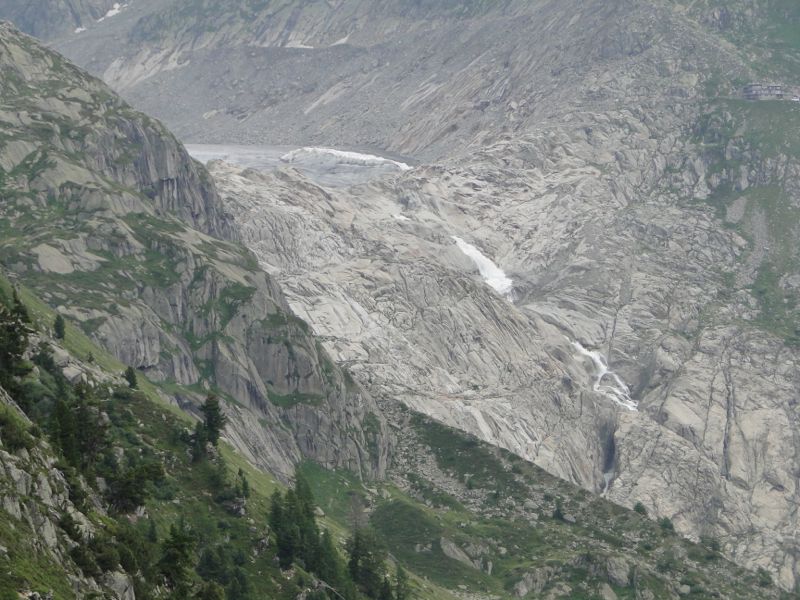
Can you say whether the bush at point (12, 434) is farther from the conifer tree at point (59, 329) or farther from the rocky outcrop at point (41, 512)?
the conifer tree at point (59, 329)

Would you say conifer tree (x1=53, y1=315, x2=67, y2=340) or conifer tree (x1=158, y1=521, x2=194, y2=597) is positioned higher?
conifer tree (x1=158, y1=521, x2=194, y2=597)

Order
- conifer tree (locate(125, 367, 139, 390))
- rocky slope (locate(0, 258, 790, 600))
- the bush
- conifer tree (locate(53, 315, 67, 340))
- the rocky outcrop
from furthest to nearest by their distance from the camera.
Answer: conifer tree (locate(125, 367, 139, 390))
conifer tree (locate(53, 315, 67, 340))
the bush
rocky slope (locate(0, 258, 790, 600))
the rocky outcrop

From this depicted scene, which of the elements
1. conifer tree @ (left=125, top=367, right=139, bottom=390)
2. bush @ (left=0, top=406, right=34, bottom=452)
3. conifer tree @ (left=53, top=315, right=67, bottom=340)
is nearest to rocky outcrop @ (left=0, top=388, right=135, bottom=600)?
bush @ (left=0, top=406, right=34, bottom=452)

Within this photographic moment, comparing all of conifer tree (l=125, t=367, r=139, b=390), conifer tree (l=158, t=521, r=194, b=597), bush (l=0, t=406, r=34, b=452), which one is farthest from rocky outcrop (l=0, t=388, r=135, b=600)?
conifer tree (l=125, t=367, r=139, b=390)

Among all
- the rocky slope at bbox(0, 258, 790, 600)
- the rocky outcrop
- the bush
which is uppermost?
the bush

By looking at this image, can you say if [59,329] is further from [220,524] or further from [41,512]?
[41,512]

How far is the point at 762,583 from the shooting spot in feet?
608

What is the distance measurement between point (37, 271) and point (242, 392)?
3180 centimetres

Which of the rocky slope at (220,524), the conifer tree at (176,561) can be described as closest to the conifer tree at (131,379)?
the rocky slope at (220,524)

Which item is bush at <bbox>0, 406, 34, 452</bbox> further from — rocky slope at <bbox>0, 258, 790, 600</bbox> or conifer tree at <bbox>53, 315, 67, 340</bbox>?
conifer tree at <bbox>53, 315, 67, 340</bbox>

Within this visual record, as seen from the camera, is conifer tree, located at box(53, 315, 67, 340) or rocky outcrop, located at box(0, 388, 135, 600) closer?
rocky outcrop, located at box(0, 388, 135, 600)

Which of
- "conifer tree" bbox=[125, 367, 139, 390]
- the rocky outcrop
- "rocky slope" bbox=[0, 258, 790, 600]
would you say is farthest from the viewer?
"conifer tree" bbox=[125, 367, 139, 390]

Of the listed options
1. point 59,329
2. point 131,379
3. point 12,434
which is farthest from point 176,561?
point 59,329

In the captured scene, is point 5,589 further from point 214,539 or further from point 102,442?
point 214,539
